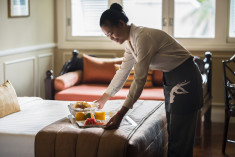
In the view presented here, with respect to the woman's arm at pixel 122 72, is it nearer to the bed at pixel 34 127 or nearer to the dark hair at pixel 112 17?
the bed at pixel 34 127

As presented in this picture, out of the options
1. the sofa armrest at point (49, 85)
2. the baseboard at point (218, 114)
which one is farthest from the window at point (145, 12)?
the sofa armrest at point (49, 85)

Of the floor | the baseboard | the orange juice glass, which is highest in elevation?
the orange juice glass

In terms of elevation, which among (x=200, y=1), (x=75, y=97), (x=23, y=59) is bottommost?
(x=75, y=97)

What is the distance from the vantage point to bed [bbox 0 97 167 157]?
2.86 meters

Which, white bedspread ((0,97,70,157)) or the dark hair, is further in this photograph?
white bedspread ((0,97,70,157))

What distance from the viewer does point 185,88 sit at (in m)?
2.71

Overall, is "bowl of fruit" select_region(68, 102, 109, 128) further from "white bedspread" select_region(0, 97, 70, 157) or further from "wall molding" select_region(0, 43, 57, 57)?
"wall molding" select_region(0, 43, 57, 57)

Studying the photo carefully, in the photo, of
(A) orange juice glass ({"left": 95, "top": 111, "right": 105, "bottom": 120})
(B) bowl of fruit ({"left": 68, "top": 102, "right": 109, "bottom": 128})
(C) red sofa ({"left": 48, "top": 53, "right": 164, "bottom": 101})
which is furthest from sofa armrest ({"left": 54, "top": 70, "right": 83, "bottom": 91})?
(A) orange juice glass ({"left": 95, "top": 111, "right": 105, "bottom": 120})

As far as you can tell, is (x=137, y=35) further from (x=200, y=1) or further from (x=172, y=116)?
(x=200, y=1)

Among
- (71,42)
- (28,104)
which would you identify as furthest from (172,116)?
(71,42)

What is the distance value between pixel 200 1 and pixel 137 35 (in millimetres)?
2874

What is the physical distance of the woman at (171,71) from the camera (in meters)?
2.61

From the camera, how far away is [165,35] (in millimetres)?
2699

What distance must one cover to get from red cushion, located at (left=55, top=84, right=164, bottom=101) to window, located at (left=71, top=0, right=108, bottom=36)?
3.52 ft
